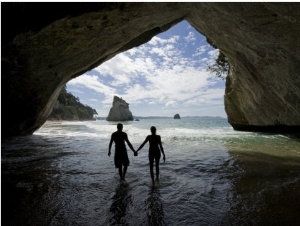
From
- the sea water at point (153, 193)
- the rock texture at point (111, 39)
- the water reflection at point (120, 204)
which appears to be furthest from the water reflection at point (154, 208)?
the rock texture at point (111, 39)

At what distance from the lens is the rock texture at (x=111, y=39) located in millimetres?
7977

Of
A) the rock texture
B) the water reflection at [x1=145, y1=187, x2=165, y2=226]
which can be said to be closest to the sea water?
the water reflection at [x1=145, y1=187, x2=165, y2=226]

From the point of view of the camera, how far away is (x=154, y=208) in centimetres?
520

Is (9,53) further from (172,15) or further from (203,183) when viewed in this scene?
(203,183)

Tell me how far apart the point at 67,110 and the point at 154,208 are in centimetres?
8587

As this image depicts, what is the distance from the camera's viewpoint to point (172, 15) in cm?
1195

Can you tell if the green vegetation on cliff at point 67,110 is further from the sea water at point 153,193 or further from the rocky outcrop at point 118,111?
the sea water at point 153,193

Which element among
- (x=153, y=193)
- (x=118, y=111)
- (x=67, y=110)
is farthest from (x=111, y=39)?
(x=118, y=111)

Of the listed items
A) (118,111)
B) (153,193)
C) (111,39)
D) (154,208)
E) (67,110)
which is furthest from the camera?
(118,111)

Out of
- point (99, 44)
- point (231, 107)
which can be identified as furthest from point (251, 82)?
point (99, 44)

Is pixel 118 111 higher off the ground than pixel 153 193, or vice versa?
pixel 118 111

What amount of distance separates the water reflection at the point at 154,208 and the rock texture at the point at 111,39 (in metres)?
6.57

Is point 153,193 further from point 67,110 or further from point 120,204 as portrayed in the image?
point 67,110

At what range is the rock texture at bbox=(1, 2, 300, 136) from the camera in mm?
7977
